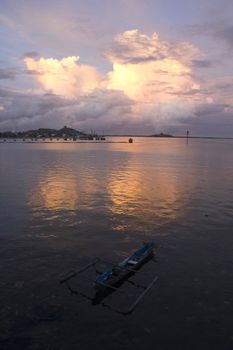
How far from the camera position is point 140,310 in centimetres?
1850

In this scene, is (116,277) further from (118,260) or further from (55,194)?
(55,194)

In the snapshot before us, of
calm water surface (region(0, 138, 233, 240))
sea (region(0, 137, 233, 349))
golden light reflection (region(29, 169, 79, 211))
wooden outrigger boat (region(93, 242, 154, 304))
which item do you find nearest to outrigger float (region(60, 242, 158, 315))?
wooden outrigger boat (region(93, 242, 154, 304))

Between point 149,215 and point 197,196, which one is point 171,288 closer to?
point 149,215

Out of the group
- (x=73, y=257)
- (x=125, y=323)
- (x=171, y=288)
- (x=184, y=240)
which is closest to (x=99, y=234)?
(x=73, y=257)

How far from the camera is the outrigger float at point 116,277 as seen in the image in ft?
64.1

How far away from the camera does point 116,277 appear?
819 inches

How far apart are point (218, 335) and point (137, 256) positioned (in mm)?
8960

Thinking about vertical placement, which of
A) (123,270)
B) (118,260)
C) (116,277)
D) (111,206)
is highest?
(123,270)

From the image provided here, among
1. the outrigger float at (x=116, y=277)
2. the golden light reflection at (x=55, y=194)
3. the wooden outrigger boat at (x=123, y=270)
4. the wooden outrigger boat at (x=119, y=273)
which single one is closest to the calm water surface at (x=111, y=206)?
the golden light reflection at (x=55, y=194)

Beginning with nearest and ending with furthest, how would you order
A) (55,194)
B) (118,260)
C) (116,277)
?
(116,277) → (118,260) → (55,194)

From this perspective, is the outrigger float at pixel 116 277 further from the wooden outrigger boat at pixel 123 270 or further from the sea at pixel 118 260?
the sea at pixel 118 260

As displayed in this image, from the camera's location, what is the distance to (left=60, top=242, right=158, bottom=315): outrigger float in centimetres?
1955

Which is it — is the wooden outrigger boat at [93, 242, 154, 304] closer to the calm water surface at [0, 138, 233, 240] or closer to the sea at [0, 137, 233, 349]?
the sea at [0, 137, 233, 349]

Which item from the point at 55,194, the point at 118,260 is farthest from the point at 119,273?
the point at 55,194
